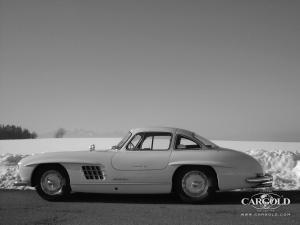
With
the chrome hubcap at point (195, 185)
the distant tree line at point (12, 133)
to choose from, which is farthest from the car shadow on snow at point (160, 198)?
the distant tree line at point (12, 133)

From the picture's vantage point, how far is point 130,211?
24.8 feet

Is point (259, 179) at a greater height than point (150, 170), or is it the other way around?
point (150, 170)

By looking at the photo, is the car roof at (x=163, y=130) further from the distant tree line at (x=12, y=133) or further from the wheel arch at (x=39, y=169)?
the distant tree line at (x=12, y=133)

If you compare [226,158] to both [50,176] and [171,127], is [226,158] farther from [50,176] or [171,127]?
[50,176]

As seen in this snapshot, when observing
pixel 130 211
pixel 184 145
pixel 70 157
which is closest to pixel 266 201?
pixel 184 145

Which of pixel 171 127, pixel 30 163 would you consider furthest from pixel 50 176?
pixel 171 127

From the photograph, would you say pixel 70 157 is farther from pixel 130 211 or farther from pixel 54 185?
Answer: pixel 130 211

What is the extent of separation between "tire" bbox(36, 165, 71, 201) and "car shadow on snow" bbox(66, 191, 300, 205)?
229 millimetres

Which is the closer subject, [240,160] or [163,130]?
[240,160]

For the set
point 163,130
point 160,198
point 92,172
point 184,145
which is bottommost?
point 160,198

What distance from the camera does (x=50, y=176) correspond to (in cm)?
888

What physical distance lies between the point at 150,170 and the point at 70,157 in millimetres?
1665

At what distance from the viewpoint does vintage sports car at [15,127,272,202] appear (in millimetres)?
8398

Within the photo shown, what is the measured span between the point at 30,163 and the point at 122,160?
1904mm
